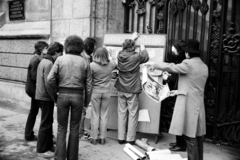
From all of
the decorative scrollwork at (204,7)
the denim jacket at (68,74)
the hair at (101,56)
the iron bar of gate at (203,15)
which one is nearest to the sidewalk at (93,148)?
the denim jacket at (68,74)

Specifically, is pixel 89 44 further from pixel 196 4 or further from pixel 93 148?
pixel 196 4

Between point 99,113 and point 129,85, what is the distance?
2.49ft

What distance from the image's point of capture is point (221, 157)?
4863 mm

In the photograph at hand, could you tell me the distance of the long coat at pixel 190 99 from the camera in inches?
157

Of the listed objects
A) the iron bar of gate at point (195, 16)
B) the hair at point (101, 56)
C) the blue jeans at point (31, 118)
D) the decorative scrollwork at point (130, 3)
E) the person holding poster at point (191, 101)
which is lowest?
the blue jeans at point (31, 118)

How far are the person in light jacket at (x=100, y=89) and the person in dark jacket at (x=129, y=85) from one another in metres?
0.23

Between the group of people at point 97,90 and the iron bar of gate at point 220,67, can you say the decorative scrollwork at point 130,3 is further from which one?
the iron bar of gate at point 220,67

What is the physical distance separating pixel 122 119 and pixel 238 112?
6.83ft

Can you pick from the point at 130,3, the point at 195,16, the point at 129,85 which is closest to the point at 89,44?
the point at 129,85

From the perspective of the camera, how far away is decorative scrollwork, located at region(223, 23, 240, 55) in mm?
5121

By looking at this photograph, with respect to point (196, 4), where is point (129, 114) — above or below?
below

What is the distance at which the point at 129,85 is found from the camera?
5234mm

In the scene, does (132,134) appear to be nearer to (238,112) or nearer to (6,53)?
(238,112)

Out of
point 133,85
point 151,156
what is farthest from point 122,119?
point 151,156
